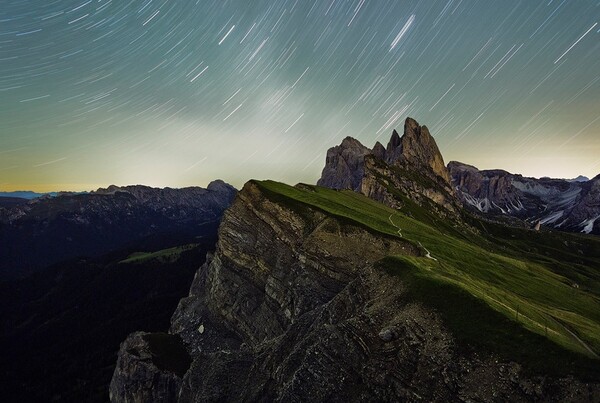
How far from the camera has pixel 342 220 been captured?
76.1 meters

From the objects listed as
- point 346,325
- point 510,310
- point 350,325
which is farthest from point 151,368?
point 510,310

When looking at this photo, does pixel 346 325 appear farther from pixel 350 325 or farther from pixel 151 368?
pixel 151 368

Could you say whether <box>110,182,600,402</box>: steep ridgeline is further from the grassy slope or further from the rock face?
the rock face

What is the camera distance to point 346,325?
1518 inches

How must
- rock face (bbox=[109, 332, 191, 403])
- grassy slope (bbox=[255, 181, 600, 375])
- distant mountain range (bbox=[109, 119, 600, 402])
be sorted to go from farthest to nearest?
rock face (bbox=[109, 332, 191, 403]) → distant mountain range (bbox=[109, 119, 600, 402]) → grassy slope (bbox=[255, 181, 600, 375])

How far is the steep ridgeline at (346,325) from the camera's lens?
30078 mm

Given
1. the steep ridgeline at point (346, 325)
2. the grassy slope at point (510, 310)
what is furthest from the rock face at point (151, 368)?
the grassy slope at point (510, 310)

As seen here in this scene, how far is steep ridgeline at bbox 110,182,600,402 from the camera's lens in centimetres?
3008

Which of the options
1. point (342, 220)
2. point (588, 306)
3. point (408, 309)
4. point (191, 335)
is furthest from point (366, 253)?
point (191, 335)

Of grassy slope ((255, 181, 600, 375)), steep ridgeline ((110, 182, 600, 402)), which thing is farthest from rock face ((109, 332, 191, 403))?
grassy slope ((255, 181, 600, 375))

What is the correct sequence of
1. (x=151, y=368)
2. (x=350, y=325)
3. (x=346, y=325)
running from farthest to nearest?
(x=151, y=368) → (x=346, y=325) → (x=350, y=325)

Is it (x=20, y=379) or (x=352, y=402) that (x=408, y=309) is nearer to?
(x=352, y=402)

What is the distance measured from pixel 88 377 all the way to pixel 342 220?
536 ft

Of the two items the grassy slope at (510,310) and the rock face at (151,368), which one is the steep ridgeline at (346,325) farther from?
the rock face at (151,368)
